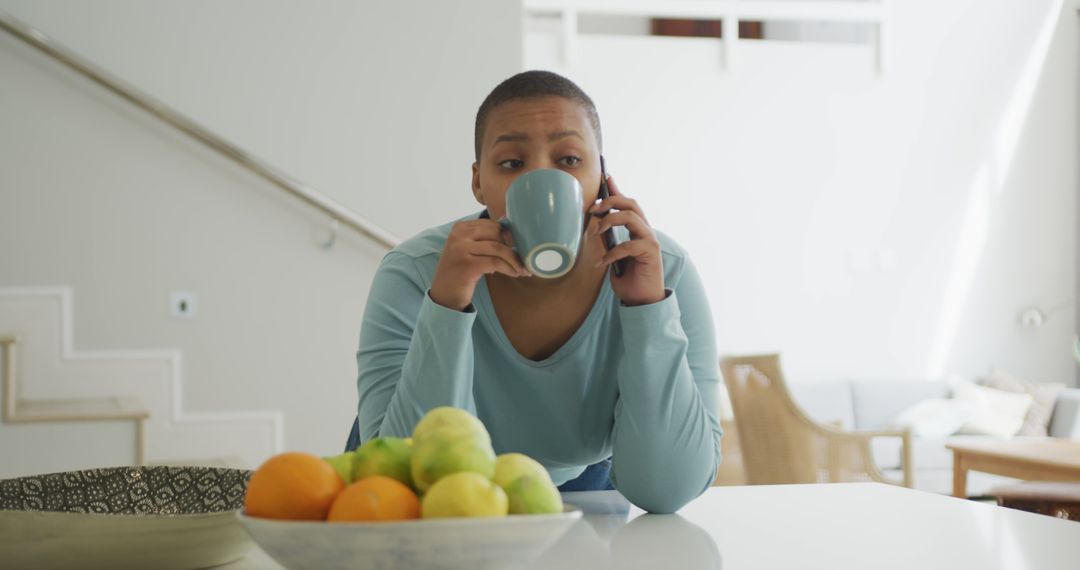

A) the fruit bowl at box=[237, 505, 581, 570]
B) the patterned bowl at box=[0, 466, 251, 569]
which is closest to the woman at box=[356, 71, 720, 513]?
the patterned bowl at box=[0, 466, 251, 569]

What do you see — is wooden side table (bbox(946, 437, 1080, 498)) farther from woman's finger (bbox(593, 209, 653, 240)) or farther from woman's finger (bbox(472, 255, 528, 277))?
woman's finger (bbox(472, 255, 528, 277))

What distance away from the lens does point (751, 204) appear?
6.41 meters

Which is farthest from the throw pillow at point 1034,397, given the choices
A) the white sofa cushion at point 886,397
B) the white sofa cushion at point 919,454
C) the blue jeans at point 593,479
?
the blue jeans at point 593,479

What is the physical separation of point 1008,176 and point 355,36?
16.6 ft

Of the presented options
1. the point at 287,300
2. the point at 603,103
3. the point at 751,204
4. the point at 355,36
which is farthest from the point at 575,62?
the point at 287,300

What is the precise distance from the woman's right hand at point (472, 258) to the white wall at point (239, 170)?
2.24 m

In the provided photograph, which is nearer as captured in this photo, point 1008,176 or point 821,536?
point 821,536

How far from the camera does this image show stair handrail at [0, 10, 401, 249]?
9.77ft

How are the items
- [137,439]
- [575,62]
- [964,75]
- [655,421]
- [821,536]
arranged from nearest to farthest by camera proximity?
1. [821,536]
2. [655,421]
3. [137,439]
4. [575,62]
5. [964,75]

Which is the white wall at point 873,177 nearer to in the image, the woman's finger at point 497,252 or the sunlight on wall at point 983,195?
the sunlight on wall at point 983,195

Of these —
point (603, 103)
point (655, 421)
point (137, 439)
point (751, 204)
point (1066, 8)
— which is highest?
point (1066, 8)

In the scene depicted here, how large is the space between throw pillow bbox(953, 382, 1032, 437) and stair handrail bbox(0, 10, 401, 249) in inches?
155

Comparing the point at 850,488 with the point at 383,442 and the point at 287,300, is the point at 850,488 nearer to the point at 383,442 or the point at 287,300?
the point at 383,442

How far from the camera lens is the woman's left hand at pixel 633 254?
3.46 ft
